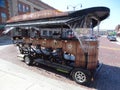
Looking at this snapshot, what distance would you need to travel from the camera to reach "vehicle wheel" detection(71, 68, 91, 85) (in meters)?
4.91

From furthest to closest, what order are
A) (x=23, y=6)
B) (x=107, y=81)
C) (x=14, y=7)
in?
(x=23, y=6), (x=14, y=7), (x=107, y=81)

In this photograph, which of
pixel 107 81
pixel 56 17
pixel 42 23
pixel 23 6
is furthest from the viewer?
pixel 23 6

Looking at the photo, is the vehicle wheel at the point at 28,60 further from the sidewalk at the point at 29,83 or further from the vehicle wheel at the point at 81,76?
the vehicle wheel at the point at 81,76

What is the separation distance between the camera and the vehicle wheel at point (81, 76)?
491 cm

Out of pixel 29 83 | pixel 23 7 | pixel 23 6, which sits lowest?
pixel 29 83

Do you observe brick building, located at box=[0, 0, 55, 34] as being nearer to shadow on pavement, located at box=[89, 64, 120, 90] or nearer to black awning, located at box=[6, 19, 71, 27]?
black awning, located at box=[6, 19, 71, 27]

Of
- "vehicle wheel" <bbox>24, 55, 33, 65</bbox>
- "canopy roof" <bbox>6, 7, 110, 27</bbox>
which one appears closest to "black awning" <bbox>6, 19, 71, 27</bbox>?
"canopy roof" <bbox>6, 7, 110, 27</bbox>

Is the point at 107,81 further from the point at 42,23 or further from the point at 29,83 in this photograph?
the point at 42,23

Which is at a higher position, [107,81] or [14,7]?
[14,7]

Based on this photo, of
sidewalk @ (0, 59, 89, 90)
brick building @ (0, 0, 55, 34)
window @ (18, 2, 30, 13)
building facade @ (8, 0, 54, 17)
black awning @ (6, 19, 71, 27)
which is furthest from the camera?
window @ (18, 2, 30, 13)

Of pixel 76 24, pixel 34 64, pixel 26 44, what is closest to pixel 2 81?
pixel 34 64

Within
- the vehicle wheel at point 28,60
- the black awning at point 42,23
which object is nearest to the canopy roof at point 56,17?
the black awning at point 42,23

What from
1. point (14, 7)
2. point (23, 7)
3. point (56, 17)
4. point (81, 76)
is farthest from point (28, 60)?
point (23, 7)

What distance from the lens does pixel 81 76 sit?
5.09 m
